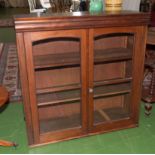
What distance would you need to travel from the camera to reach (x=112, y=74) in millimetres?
2262

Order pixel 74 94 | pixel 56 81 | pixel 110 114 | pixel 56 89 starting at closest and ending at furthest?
pixel 56 89
pixel 74 94
pixel 56 81
pixel 110 114

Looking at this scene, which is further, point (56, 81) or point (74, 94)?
point (56, 81)

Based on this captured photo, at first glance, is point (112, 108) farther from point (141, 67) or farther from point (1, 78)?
point (1, 78)

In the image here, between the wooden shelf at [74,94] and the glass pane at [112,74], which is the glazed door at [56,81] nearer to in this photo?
the wooden shelf at [74,94]

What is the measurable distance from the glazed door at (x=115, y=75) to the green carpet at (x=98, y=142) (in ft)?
0.32

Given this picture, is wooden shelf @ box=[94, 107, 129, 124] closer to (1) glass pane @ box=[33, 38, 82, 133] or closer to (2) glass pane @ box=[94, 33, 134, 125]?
A: (2) glass pane @ box=[94, 33, 134, 125]

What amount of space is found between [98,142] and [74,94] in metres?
0.46

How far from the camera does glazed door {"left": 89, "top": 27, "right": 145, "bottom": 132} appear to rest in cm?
187

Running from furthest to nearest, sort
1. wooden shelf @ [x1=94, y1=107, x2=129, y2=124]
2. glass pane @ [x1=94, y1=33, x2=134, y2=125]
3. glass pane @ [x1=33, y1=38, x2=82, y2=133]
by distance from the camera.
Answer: wooden shelf @ [x1=94, y1=107, x2=129, y2=124] → glass pane @ [x1=94, y1=33, x2=134, y2=125] → glass pane @ [x1=33, y1=38, x2=82, y2=133]

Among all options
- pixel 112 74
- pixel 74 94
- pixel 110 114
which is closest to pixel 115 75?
pixel 112 74

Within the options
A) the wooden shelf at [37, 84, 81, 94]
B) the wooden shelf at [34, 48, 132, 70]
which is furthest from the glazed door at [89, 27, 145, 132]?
the wooden shelf at [37, 84, 81, 94]

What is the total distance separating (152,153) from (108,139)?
0.38 metres

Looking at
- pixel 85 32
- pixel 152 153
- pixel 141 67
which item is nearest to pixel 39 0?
pixel 85 32

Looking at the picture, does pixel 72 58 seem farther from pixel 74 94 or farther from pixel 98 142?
pixel 98 142
